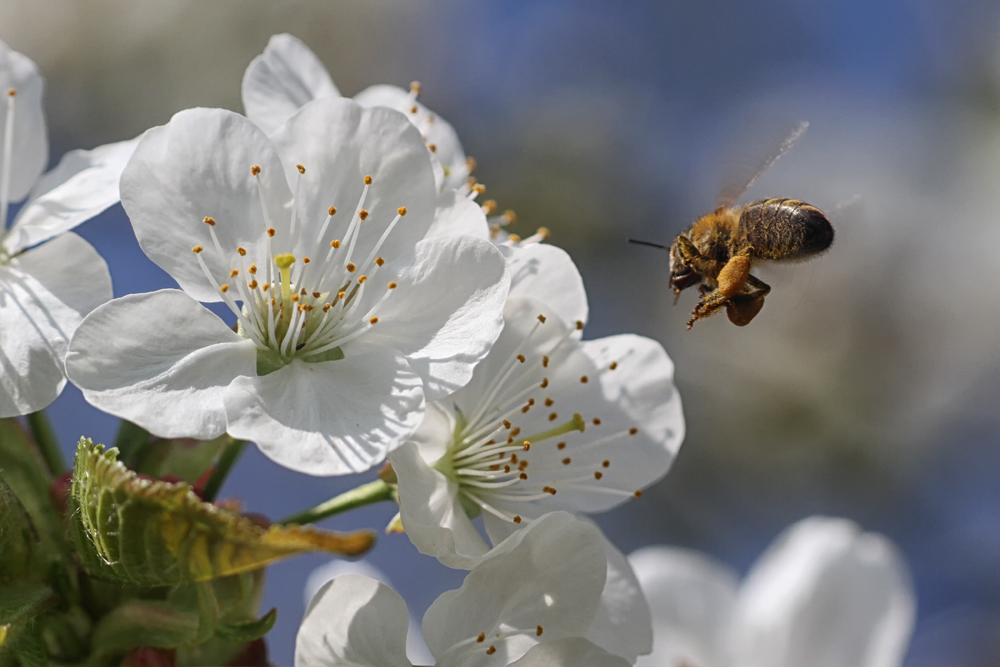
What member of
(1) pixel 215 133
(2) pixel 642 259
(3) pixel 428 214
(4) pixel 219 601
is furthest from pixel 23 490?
(2) pixel 642 259

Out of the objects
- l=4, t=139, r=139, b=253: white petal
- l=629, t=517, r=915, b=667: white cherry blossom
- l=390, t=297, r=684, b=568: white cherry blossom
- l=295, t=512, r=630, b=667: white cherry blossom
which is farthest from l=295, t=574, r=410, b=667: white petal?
l=629, t=517, r=915, b=667: white cherry blossom

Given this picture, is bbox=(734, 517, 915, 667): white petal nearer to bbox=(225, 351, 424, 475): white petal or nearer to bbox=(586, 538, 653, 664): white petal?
bbox=(586, 538, 653, 664): white petal

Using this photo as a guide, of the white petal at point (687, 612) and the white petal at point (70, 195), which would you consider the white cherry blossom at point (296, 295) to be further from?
the white petal at point (687, 612)

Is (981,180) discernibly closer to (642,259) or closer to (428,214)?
(642,259)

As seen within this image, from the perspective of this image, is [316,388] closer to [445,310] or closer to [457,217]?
[445,310]

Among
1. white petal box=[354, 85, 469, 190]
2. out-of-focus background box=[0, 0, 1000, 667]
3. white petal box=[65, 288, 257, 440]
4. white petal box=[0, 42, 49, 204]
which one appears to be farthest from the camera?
out-of-focus background box=[0, 0, 1000, 667]

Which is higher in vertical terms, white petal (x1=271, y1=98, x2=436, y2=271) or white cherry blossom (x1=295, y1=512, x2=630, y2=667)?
white petal (x1=271, y1=98, x2=436, y2=271)

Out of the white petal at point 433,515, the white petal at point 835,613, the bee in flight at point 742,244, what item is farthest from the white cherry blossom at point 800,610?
the white petal at point 433,515
